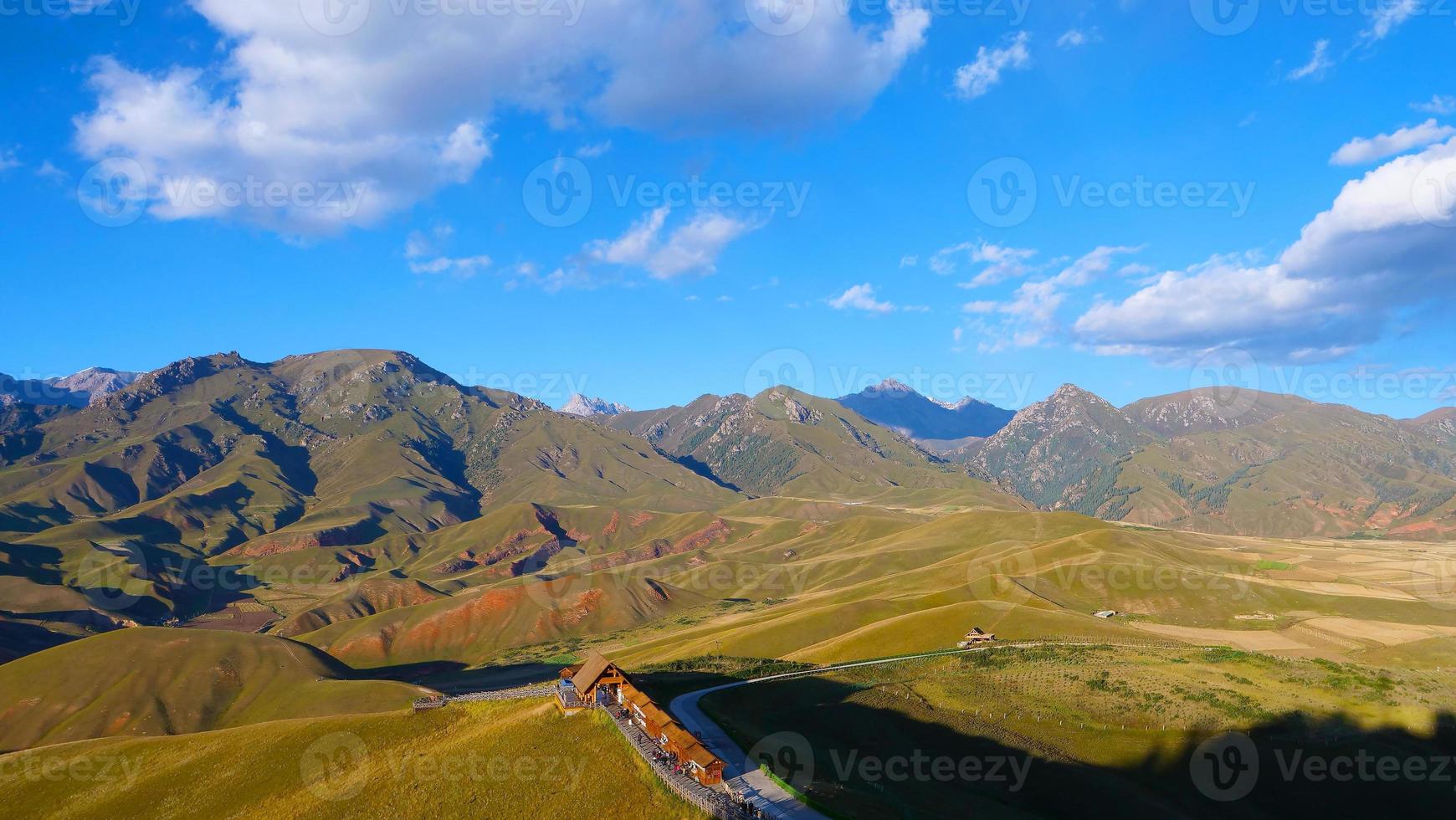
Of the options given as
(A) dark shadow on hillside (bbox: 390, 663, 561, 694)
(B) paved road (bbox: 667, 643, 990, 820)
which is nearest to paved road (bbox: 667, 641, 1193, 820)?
(B) paved road (bbox: 667, 643, 990, 820)

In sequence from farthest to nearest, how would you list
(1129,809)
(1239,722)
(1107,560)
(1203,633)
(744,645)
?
(1107,560)
(744,645)
(1203,633)
(1239,722)
(1129,809)

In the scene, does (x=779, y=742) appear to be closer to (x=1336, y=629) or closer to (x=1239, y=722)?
(x=1239, y=722)

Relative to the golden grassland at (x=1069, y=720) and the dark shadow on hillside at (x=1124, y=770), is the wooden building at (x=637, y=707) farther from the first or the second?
the dark shadow on hillside at (x=1124, y=770)

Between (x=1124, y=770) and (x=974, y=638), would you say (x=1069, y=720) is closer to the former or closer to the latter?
(x=1124, y=770)

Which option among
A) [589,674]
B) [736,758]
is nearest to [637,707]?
[589,674]

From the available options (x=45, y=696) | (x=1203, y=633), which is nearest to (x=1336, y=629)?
(x=1203, y=633)

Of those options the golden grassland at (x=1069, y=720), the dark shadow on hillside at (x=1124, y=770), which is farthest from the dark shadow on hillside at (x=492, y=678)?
the dark shadow on hillside at (x=1124, y=770)
